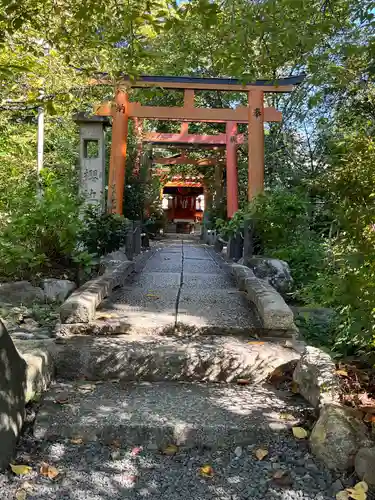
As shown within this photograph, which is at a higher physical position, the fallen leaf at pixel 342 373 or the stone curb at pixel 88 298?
the stone curb at pixel 88 298

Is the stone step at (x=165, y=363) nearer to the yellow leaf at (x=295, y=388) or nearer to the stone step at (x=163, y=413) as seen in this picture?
the stone step at (x=163, y=413)

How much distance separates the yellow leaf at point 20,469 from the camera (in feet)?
6.64

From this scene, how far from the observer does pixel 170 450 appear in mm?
2281

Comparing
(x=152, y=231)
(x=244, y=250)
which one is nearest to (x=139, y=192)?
(x=152, y=231)

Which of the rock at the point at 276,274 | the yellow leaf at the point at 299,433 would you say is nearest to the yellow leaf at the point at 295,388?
the yellow leaf at the point at 299,433

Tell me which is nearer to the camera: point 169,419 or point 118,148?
point 169,419

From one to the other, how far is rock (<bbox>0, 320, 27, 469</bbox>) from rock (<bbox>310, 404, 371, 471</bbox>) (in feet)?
4.53

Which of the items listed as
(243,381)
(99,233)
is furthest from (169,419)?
(99,233)

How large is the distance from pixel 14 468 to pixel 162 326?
174cm

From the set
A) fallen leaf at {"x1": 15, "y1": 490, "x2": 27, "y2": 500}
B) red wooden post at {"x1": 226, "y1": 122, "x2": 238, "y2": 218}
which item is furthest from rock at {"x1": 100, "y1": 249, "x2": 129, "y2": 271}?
red wooden post at {"x1": 226, "y1": 122, "x2": 238, "y2": 218}

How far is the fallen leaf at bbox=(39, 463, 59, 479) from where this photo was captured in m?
2.04

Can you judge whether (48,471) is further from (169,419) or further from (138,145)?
(138,145)

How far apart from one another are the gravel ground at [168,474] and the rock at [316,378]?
305 mm

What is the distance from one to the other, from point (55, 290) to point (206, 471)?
3.52 m
